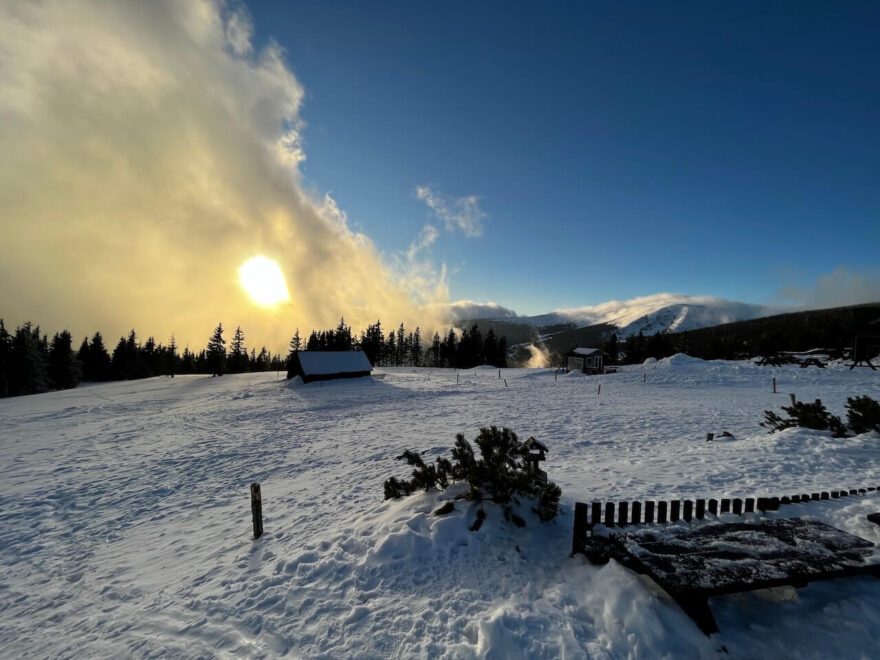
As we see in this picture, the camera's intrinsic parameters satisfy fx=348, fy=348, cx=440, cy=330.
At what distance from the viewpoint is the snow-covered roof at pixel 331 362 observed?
45312 mm

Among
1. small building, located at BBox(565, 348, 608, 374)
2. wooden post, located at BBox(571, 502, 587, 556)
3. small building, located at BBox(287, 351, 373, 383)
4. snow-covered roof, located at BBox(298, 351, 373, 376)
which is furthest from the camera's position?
small building, located at BBox(565, 348, 608, 374)

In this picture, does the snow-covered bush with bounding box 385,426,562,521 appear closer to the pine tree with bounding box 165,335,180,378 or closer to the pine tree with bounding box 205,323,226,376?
the pine tree with bounding box 205,323,226,376

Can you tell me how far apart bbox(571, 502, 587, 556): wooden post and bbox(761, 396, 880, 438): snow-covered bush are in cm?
1280

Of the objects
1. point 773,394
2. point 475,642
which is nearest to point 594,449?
point 475,642

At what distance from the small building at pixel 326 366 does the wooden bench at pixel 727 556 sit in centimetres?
4357

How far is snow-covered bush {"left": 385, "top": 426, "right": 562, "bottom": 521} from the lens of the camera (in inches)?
276

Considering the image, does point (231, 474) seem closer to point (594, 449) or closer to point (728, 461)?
point (594, 449)

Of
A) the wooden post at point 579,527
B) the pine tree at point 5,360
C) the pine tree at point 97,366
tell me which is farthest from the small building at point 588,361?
the pine tree at point 97,366

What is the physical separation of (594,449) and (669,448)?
8.76 ft

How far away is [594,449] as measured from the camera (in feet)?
43.9

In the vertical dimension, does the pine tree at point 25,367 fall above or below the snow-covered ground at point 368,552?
above

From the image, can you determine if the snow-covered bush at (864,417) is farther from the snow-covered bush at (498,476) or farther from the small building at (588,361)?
the small building at (588,361)

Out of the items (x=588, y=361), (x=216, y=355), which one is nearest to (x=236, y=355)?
(x=216, y=355)

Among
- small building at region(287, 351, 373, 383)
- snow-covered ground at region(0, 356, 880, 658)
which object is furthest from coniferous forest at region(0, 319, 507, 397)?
snow-covered ground at region(0, 356, 880, 658)
